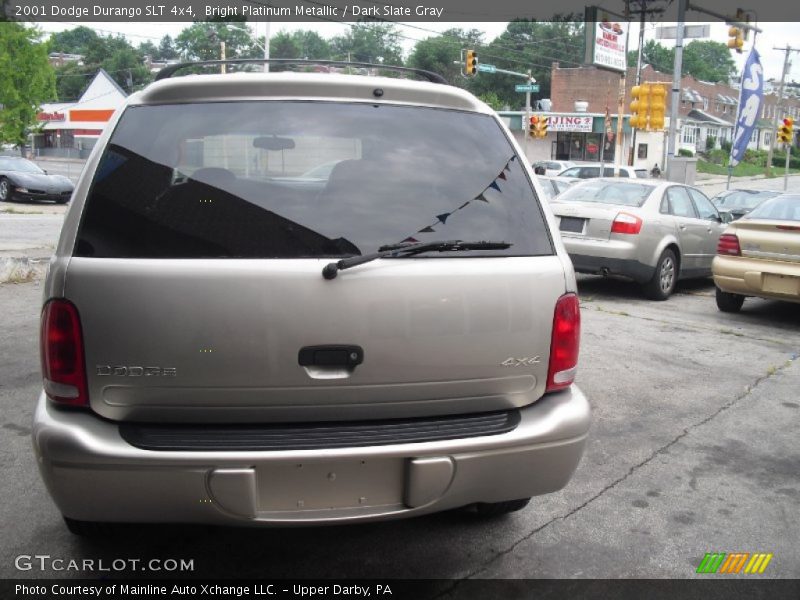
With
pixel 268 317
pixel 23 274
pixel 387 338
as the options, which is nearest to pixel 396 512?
pixel 387 338

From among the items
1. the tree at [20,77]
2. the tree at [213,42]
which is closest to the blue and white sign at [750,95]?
the tree at [20,77]

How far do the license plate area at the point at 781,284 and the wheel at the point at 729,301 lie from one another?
31.8 inches

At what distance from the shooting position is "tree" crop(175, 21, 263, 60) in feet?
216

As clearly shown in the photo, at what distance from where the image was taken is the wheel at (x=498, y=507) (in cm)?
330

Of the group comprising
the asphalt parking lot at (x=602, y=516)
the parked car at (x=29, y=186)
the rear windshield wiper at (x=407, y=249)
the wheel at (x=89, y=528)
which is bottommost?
the asphalt parking lot at (x=602, y=516)

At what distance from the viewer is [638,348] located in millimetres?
7004

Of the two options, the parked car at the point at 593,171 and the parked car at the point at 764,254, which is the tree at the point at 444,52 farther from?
the parked car at the point at 764,254

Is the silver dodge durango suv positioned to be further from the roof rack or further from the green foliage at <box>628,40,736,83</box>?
the green foliage at <box>628,40,736,83</box>

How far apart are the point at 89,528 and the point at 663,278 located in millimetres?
8287

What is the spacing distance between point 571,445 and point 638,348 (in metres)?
4.53

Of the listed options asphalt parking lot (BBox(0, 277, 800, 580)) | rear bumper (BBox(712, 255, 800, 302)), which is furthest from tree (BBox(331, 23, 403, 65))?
asphalt parking lot (BBox(0, 277, 800, 580))

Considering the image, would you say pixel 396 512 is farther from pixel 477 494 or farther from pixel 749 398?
pixel 749 398

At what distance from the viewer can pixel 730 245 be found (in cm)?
828

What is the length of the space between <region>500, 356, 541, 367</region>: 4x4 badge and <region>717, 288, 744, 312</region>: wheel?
22.4 feet
